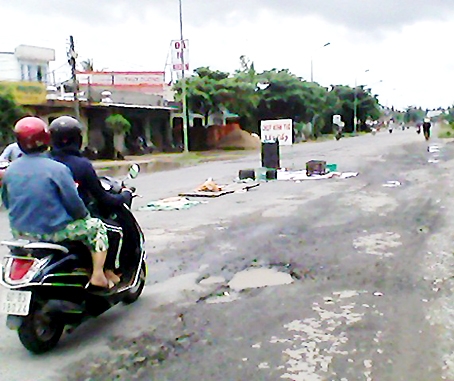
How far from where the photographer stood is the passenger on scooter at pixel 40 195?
15.2 feet

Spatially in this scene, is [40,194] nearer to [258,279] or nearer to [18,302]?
[18,302]

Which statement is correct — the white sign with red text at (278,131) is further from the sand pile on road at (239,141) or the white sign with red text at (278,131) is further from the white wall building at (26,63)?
the sand pile on road at (239,141)

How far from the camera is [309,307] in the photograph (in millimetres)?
5578

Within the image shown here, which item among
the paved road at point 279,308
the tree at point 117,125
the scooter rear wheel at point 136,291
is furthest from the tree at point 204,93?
the scooter rear wheel at point 136,291

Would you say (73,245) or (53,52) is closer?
(73,245)

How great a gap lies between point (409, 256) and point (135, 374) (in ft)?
14.2

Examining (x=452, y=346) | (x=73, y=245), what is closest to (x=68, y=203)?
(x=73, y=245)

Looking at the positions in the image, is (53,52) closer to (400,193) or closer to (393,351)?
(400,193)

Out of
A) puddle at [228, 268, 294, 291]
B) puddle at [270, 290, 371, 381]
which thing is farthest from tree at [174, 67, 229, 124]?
puddle at [270, 290, 371, 381]

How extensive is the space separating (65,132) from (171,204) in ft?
25.8

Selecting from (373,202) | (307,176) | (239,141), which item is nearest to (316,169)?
(307,176)

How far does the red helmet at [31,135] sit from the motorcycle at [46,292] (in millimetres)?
709

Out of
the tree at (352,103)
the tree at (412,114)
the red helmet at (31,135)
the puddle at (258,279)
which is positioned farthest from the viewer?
the tree at (412,114)

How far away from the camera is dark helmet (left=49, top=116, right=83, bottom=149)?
5039 mm
